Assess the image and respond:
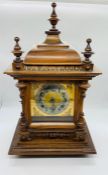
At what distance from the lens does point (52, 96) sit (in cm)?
95

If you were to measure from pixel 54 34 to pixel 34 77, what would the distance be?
0.16m

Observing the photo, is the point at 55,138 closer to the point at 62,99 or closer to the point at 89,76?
the point at 62,99

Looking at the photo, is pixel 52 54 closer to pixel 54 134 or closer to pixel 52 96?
pixel 52 96

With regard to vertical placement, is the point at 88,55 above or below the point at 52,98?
above

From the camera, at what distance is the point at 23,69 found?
909mm

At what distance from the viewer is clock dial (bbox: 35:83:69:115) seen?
938 mm

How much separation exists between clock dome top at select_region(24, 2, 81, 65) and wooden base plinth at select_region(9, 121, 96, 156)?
26 cm

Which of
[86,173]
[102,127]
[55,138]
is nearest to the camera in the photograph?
[86,173]

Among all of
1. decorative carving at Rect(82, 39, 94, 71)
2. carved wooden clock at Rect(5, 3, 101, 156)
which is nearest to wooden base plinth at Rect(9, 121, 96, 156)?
carved wooden clock at Rect(5, 3, 101, 156)

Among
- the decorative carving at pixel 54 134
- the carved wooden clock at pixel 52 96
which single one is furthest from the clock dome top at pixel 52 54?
the decorative carving at pixel 54 134

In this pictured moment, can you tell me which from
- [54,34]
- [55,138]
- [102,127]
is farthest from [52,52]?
[102,127]

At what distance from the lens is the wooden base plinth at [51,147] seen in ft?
3.12

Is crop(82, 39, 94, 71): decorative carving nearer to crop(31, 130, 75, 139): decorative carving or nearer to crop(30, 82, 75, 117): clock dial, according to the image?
crop(30, 82, 75, 117): clock dial

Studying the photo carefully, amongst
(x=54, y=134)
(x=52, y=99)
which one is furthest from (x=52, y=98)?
(x=54, y=134)
